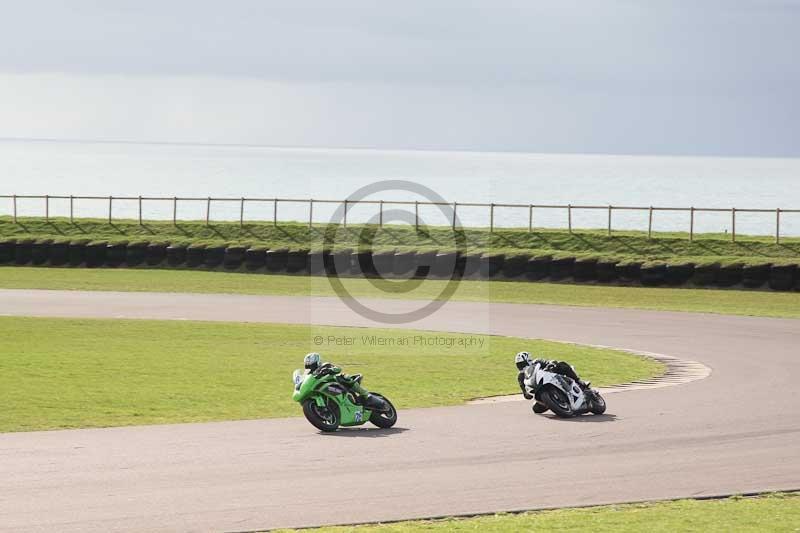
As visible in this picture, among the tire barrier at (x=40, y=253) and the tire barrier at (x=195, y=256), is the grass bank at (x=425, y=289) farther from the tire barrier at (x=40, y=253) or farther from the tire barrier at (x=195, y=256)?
the tire barrier at (x=40, y=253)

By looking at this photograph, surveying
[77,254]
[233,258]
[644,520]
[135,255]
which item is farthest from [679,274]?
[644,520]

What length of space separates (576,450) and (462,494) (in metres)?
2.98

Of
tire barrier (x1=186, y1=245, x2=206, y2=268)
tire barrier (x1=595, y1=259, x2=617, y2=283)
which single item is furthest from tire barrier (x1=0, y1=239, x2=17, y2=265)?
tire barrier (x1=595, y1=259, x2=617, y2=283)

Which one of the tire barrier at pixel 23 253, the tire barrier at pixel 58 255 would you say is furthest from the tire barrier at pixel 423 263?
the tire barrier at pixel 23 253

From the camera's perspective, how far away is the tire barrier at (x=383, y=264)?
173 feet

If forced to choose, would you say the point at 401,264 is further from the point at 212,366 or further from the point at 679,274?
the point at 212,366

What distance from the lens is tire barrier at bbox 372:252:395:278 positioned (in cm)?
5278

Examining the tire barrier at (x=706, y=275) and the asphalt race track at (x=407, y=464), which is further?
the tire barrier at (x=706, y=275)

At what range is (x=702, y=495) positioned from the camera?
43.7 ft

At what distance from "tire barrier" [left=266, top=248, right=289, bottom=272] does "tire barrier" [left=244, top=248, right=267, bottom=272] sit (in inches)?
11.4

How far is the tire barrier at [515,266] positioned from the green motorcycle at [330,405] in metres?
35.1

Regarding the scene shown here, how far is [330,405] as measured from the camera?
1708 centimetres

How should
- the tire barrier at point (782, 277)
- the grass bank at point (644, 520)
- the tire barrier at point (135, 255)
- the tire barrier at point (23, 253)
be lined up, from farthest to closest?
the tire barrier at point (23, 253) < the tire barrier at point (135, 255) < the tire barrier at point (782, 277) < the grass bank at point (644, 520)

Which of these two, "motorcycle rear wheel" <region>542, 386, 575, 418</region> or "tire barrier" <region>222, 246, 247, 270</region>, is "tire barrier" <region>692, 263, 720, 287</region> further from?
"motorcycle rear wheel" <region>542, 386, 575, 418</region>
